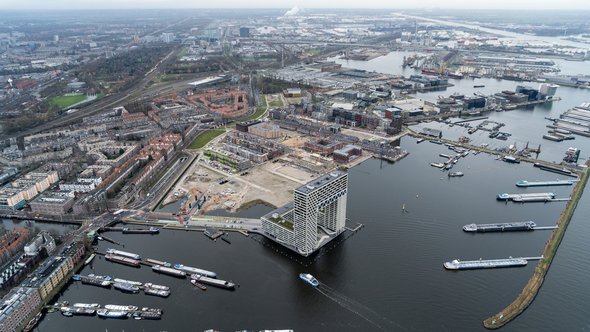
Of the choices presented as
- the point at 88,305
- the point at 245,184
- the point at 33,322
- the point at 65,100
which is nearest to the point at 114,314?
the point at 88,305

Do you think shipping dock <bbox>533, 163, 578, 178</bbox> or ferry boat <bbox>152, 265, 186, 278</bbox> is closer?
ferry boat <bbox>152, 265, 186, 278</bbox>

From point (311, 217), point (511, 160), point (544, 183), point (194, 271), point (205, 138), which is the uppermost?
point (311, 217)

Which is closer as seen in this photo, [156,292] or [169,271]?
[156,292]

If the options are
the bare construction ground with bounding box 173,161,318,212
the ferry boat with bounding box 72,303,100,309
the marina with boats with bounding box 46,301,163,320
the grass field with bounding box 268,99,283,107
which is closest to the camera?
the marina with boats with bounding box 46,301,163,320

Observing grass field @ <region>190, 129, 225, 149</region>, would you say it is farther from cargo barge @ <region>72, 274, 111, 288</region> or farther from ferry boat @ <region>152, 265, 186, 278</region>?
cargo barge @ <region>72, 274, 111, 288</region>

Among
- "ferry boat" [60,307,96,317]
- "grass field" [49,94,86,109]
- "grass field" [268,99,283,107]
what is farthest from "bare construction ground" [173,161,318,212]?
"grass field" [49,94,86,109]

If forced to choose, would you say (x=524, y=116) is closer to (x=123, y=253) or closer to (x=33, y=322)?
(x=123, y=253)

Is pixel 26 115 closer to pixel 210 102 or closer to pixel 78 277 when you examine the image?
pixel 210 102

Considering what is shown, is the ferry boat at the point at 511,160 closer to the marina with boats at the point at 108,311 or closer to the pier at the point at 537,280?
the pier at the point at 537,280
